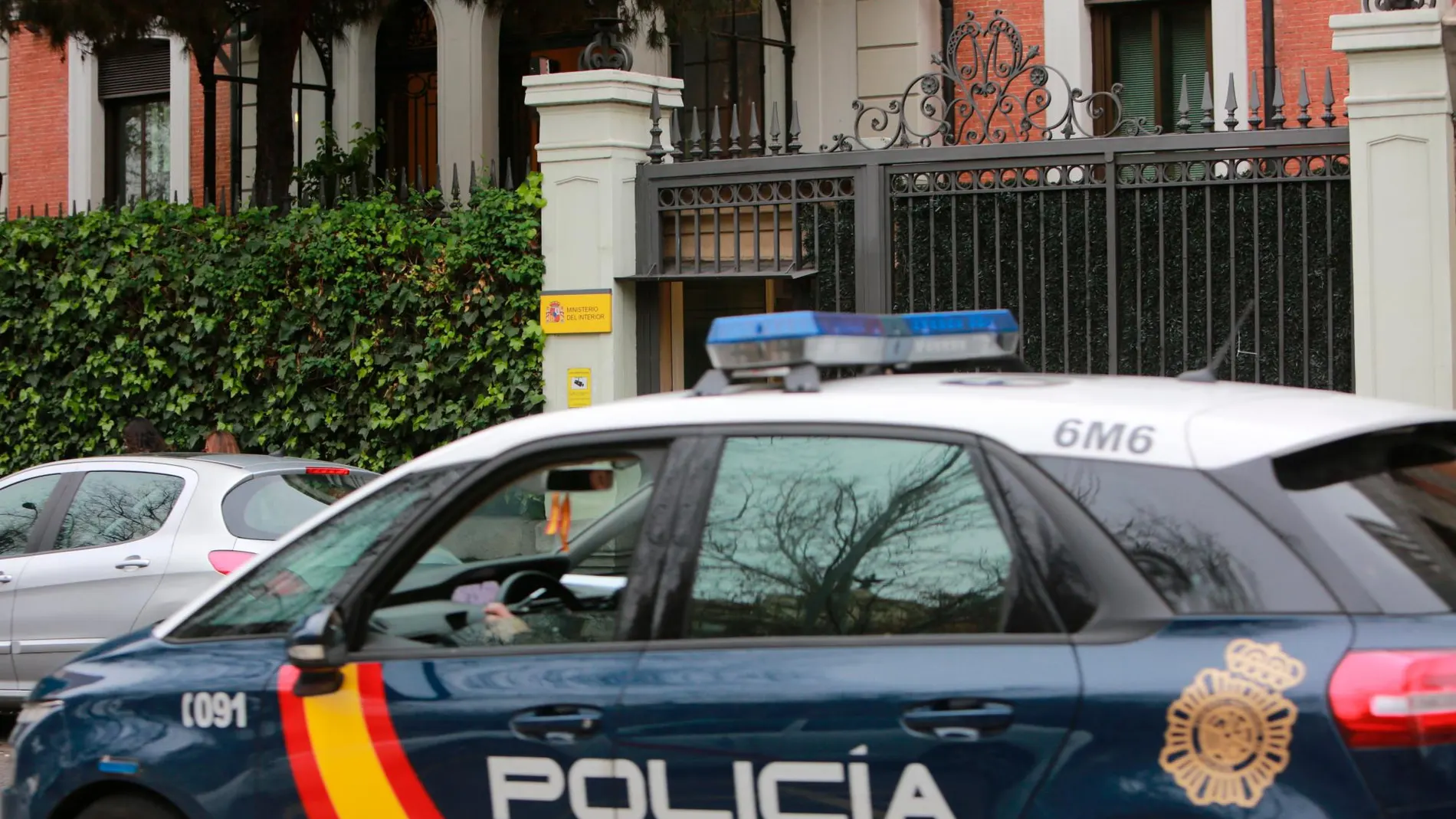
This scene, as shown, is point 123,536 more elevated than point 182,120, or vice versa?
point 182,120

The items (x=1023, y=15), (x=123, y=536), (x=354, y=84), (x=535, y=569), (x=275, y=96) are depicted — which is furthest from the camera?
(x=354, y=84)

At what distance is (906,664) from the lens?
326 centimetres

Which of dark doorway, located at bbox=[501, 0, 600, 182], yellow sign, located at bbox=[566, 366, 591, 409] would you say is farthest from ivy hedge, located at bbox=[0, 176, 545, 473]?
dark doorway, located at bbox=[501, 0, 600, 182]

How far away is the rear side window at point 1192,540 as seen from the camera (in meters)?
3.03

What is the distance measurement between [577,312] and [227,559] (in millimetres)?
4098

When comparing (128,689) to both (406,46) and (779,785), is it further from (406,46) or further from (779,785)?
(406,46)

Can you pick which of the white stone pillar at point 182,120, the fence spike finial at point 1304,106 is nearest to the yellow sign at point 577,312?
the fence spike finial at point 1304,106

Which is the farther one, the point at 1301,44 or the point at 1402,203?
the point at 1301,44

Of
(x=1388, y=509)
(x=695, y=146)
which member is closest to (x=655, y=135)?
(x=695, y=146)

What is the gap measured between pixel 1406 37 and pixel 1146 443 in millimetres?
7161

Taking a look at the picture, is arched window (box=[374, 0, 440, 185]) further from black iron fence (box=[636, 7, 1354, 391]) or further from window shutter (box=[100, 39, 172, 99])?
black iron fence (box=[636, 7, 1354, 391])

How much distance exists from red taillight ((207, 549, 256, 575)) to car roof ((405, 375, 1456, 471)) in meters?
4.36

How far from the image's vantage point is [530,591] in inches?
160

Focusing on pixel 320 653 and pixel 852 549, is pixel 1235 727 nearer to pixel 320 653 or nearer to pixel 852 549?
pixel 852 549
